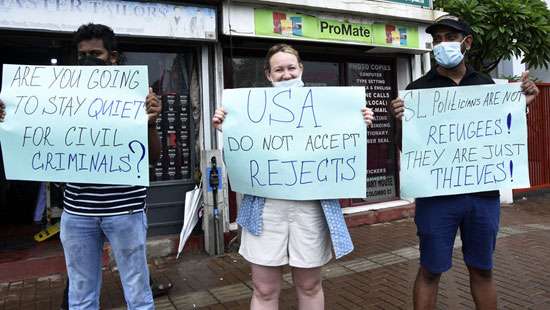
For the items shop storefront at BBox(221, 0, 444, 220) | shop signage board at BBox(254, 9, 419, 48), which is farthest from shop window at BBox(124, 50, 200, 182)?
shop signage board at BBox(254, 9, 419, 48)

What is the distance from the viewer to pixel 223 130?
8.59 feet

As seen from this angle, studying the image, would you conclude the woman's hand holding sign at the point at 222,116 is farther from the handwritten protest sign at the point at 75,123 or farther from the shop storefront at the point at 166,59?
the shop storefront at the point at 166,59

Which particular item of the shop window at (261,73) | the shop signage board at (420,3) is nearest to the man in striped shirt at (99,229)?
the shop window at (261,73)

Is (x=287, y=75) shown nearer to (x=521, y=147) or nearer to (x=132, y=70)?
(x=132, y=70)

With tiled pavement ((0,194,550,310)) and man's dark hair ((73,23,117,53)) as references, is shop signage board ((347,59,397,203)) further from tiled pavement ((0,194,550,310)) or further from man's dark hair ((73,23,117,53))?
man's dark hair ((73,23,117,53))

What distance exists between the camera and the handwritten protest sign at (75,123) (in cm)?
251

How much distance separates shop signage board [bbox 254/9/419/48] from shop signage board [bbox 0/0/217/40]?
723mm

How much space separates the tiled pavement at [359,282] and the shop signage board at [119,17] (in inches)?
101

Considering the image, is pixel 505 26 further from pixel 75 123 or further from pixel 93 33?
pixel 75 123

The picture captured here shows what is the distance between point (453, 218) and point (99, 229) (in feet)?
6.69

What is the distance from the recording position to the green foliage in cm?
701

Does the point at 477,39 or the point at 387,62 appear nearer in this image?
the point at 477,39

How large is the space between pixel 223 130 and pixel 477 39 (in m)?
5.75

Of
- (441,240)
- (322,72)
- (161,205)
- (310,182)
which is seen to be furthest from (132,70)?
(322,72)
